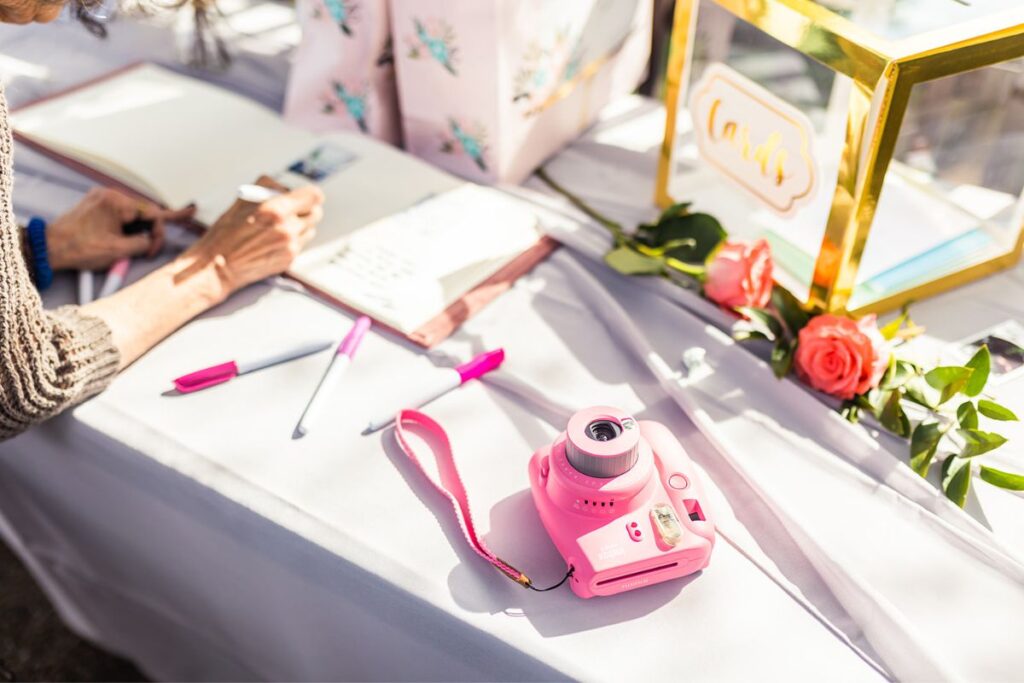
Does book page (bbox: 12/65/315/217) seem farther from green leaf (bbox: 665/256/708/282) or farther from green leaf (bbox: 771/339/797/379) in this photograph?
green leaf (bbox: 771/339/797/379)

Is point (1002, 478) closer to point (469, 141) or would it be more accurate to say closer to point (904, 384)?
point (904, 384)

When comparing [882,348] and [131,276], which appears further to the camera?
[131,276]

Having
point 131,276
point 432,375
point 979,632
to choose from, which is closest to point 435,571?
point 432,375

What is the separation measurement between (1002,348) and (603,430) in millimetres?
402

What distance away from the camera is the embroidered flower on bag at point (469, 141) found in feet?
3.26

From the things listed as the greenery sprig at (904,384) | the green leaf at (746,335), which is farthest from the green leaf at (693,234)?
the green leaf at (746,335)

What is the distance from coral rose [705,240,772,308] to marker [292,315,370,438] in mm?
326

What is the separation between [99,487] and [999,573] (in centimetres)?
73

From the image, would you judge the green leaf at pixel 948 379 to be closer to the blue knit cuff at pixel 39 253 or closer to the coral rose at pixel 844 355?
the coral rose at pixel 844 355

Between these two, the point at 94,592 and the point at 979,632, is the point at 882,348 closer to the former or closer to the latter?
the point at 979,632

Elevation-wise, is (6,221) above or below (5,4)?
below

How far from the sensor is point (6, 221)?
2.24 ft

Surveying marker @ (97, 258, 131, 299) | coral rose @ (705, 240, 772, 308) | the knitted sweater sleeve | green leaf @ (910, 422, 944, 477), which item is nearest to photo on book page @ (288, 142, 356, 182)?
marker @ (97, 258, 131, 299)

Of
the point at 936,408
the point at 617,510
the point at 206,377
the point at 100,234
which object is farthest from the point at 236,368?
the point at 936,408
